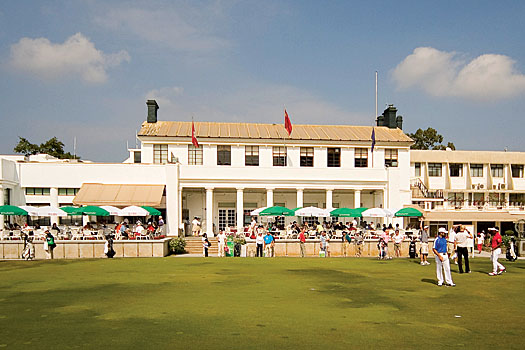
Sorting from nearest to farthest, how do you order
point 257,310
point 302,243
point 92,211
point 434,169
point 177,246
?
point 257,310, point 302,243, point 177,246, point 92,211, point 434,169

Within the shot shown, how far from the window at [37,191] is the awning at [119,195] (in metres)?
3.21

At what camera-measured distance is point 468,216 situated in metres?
40.9

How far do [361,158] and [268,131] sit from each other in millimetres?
8746

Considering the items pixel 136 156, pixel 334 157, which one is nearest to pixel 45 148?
pixel 136 156

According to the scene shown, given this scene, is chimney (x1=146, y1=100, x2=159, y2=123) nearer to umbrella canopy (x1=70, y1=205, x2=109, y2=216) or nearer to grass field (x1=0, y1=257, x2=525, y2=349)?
umbrella canopy (x1=70, y1=205, x2=109, y2=216)

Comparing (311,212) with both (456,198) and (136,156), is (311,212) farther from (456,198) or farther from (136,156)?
(136,156)

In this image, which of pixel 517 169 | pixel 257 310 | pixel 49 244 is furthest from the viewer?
pixel 517 169

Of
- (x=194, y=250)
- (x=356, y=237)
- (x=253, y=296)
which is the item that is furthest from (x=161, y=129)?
(x=253, y=296)

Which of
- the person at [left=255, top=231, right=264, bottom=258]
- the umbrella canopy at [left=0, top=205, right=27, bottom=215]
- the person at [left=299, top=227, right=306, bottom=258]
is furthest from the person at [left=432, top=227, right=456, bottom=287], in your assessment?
the umbrella canopy at [left=0, top=205, right=27, bottom=215]

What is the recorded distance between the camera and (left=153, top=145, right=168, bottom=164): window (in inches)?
1508

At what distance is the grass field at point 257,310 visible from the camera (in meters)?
7.73

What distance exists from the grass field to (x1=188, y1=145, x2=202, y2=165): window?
2185cm

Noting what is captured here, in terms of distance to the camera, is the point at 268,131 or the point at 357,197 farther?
the point at 268,131

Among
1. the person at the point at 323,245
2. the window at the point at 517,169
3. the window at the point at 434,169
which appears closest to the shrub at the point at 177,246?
the person at the point at 323,245
